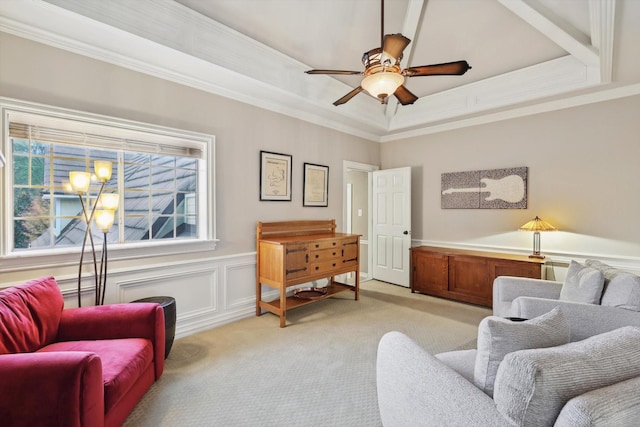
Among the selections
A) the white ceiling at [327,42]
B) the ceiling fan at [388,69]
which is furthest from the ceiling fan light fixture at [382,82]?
the white ceiling at [327,42]

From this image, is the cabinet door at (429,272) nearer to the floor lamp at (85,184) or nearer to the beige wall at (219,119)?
the beige wall at (219,119)

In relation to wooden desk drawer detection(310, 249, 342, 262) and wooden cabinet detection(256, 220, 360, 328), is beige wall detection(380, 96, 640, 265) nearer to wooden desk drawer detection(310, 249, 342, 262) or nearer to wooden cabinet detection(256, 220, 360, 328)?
wooden cabinet detection(256, 220, 360, 328)

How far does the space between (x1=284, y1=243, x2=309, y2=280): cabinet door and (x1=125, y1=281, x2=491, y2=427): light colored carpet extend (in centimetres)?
57

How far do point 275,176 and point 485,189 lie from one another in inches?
118

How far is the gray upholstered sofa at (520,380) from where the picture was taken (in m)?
0.89

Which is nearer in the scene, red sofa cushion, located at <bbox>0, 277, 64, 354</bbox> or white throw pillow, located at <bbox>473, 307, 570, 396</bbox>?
white throw pillow, located at <bbox>473, 307, 570, 396</bbox>

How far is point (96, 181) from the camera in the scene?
274 cm

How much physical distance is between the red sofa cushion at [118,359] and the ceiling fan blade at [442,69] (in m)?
2.68

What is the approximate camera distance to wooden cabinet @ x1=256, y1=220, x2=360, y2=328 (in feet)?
11.1

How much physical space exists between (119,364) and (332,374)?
1.48 m

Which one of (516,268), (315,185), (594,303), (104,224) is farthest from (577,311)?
(104,224)

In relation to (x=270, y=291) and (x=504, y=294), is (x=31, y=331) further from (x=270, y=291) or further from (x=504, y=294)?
(x=504, y=294)

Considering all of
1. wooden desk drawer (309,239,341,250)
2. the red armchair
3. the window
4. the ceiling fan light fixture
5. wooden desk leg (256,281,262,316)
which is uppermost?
the ceiling fan light fixture

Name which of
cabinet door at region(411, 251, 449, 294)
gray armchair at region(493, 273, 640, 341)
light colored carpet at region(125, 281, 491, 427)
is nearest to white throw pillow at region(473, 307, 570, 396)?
light colored carpet at region(125, 281, 491, 427)
